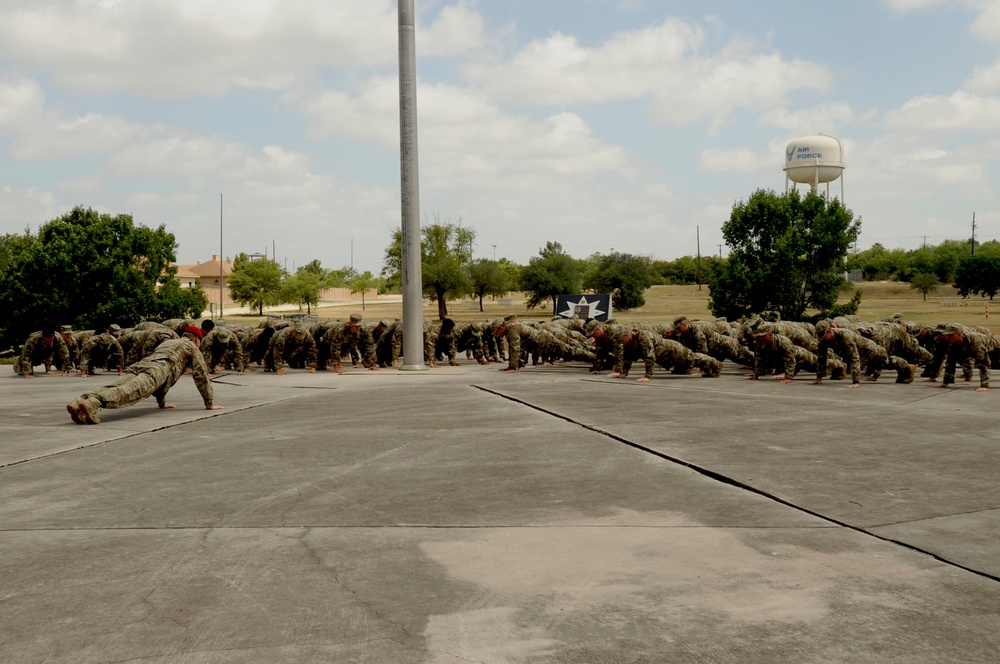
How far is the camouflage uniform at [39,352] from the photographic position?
2389 centimetres

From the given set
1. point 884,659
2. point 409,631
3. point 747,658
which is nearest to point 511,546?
point 409,631

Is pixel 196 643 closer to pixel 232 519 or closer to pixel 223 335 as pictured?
pixel 232 519

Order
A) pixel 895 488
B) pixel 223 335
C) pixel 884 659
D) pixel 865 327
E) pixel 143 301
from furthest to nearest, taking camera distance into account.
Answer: pixel 143 301
pixel 223 335
pixel 865 327
pixel 895 488
pixel 884 659

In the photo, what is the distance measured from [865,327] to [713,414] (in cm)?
848

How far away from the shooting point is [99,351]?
2402cm

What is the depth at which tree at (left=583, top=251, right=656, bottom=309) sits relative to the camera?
276 ft

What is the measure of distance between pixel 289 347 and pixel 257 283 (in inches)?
3224

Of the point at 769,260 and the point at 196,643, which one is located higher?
the point at 769,260

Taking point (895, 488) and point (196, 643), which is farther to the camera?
point (895, 488)

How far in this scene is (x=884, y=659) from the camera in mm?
4234

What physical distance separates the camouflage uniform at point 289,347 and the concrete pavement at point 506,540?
10.9m

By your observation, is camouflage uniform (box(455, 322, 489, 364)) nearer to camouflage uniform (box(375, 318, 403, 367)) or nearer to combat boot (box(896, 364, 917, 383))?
camouflage uniform (box(375, 318, 403, 367))

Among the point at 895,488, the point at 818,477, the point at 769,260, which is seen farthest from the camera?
the point at 769,260

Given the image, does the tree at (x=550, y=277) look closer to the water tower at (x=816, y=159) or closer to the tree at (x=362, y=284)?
the water tower at (x=816, y=159)
